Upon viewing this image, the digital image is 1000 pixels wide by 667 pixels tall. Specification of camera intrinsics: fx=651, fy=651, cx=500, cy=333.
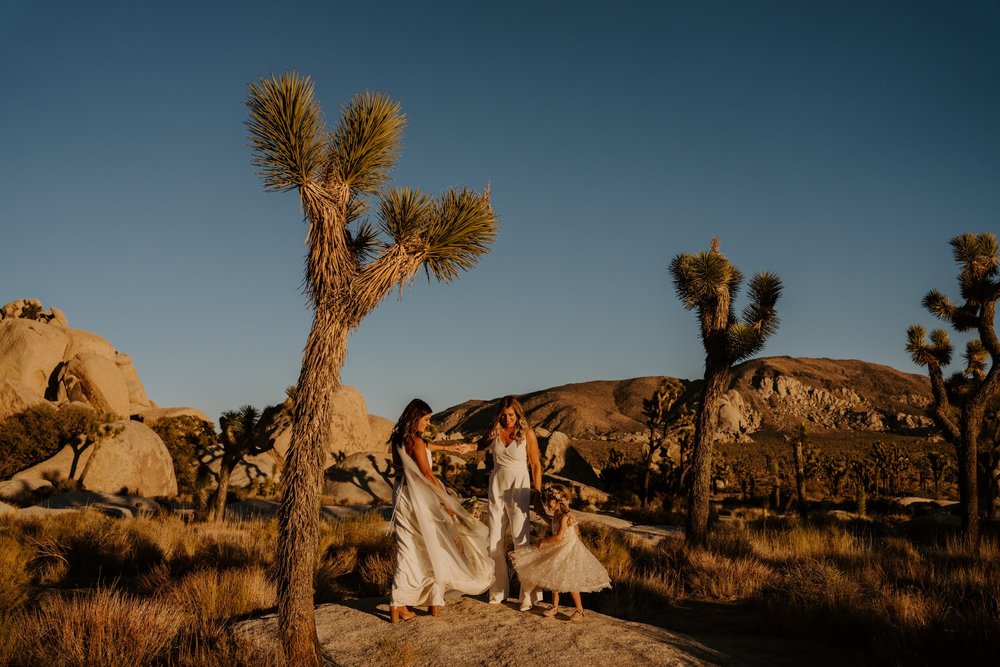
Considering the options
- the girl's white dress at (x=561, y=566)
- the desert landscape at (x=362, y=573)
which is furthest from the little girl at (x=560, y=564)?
the desert landscape at (x=362, y=573)

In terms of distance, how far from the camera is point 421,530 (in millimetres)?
6660

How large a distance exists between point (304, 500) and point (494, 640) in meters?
2.12

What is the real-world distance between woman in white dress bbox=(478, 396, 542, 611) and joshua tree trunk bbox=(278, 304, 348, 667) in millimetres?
2088

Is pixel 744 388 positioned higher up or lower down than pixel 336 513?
higher up

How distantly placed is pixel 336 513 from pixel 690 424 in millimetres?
19817

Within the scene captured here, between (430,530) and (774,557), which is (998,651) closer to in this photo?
(430,530)

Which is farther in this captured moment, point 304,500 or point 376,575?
point 376,575

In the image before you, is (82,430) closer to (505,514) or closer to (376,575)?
(376,575)

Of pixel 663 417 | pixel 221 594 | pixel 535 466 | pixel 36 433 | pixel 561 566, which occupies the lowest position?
pixel 221 594

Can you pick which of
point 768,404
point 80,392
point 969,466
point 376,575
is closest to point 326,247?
point 376,575

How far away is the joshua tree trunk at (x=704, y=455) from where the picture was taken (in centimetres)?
1324

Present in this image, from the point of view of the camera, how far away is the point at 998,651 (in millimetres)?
5406

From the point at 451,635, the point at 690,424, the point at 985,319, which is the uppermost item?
the point at 985,319

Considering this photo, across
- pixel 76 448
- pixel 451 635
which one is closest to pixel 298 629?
pixel 451 635
